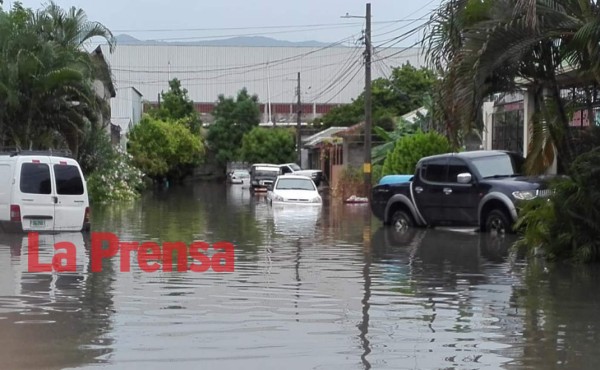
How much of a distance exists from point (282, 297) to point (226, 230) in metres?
12.5

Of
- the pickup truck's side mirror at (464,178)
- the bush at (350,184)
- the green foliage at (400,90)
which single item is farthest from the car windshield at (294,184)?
the green foliage at (400,90)

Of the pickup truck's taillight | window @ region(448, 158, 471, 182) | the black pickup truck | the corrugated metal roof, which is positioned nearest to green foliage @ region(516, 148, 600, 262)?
the black pickup truck

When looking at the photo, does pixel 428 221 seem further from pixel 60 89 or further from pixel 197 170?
pixel 197 170

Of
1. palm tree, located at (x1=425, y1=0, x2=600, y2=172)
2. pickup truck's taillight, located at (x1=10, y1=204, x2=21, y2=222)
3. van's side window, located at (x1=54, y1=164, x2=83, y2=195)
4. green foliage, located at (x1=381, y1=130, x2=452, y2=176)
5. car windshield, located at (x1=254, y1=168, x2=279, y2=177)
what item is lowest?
pickup truck's taillight, located at (x1=10, y1=204, x2=21, y2=222)

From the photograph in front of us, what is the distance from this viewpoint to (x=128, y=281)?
1412 cm

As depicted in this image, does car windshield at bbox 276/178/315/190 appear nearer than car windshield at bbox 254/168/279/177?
Yes

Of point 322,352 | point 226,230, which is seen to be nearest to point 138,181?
point 226,230

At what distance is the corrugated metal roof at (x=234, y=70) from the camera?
11231 cm

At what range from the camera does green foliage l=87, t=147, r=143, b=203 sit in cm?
4359

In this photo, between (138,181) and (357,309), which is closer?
(357,309)

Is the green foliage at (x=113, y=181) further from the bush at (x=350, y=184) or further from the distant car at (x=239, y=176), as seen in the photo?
the distant car at (x=239, y=176)

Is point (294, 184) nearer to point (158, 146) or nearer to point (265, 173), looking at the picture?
point (265, 173)

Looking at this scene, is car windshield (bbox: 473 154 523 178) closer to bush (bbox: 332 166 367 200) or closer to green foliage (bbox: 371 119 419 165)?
bush (bbox: 332 166 367 200)

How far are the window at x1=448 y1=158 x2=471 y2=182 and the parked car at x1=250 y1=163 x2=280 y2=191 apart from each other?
37824 millimetres
